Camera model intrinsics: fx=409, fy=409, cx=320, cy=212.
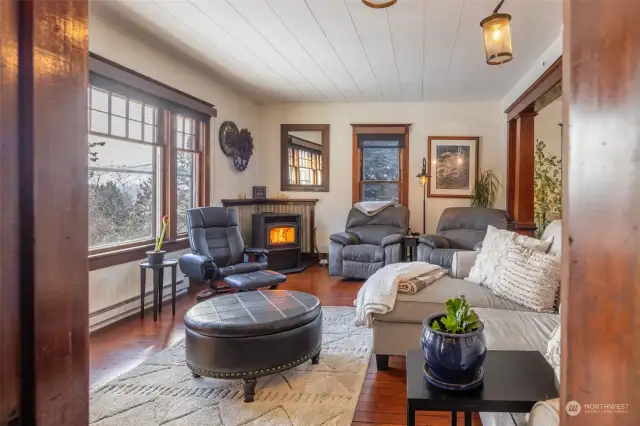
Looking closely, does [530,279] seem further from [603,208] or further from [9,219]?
[9,219]

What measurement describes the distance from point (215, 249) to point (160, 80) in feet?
6.02

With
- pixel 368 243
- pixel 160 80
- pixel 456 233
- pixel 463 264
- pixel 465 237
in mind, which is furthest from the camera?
pixel 368 243

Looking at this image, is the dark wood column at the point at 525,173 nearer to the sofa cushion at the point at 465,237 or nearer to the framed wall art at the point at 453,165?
→ the sofa cushion at the point at 465,237

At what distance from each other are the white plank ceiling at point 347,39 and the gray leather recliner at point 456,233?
173 cm

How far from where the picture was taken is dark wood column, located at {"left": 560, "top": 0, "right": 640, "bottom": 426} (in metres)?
0.60

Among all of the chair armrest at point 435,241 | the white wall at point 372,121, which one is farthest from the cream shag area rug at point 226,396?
the white wall at point 372,121

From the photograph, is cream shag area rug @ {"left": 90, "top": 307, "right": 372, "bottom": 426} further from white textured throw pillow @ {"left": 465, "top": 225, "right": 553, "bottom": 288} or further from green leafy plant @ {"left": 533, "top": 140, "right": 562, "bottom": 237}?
green leafy plant @ {"left": 533, "top": 140, "right": 562, "bottom": 237}

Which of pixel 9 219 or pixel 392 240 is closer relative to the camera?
pixel 9 219

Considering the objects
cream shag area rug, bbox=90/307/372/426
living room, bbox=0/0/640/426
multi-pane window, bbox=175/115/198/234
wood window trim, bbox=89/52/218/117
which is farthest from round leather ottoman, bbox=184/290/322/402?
multi-pane window, bbox=175/115/198/234

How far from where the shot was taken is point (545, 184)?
599 cm

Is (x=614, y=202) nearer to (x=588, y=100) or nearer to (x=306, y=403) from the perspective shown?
(x=588, y=100)

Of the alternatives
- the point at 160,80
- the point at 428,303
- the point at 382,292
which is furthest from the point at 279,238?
the point at 428,303

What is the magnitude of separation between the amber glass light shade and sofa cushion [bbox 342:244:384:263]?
127 inches

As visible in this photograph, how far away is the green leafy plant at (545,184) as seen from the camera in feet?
19.6
